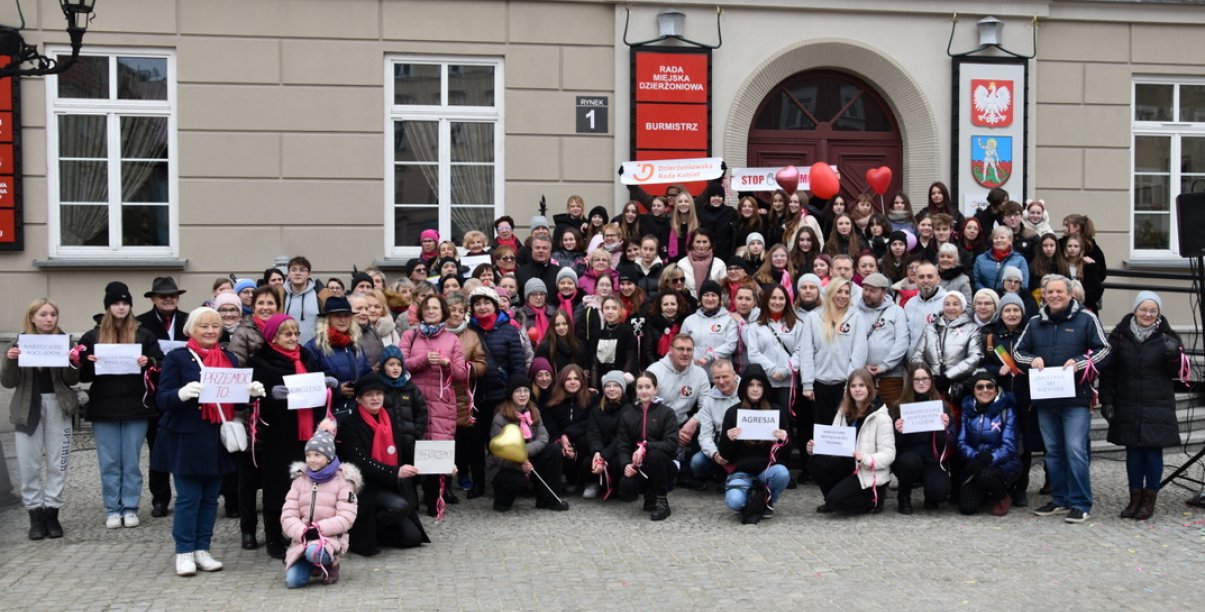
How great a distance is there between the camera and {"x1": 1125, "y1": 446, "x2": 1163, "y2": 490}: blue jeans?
31.0ft

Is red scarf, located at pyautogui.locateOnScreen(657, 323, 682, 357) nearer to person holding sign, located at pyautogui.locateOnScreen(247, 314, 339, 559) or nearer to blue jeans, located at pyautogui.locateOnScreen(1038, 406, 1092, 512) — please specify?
blue jeans, located at pyautogui.locateOnScreen(1038, 406, 1092, 512)

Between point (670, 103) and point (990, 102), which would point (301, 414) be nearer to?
point (670, 103)

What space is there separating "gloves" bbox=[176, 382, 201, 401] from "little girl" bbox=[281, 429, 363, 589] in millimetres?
731

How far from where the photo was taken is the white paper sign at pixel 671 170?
1363 centimetres

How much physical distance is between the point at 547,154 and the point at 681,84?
169 cm

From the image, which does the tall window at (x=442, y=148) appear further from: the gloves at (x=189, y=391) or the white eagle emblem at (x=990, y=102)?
the gloves at (x=189, y=391)

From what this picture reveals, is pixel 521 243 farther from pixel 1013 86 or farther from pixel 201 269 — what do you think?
pixel 1013 86

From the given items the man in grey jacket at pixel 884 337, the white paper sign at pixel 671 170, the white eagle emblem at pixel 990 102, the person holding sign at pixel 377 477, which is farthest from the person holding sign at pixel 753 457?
the white eagle emblem at pixel 990 102

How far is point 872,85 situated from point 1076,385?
6.74 meters

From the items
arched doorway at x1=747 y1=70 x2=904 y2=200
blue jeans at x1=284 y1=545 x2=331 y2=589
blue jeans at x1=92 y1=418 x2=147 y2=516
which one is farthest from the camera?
arched doorway at x1=747 y1=70 x2=904 y2=200

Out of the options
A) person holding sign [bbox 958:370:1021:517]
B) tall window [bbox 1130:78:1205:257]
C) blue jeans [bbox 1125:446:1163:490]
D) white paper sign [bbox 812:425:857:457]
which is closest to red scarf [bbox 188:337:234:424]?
white paper sign [bbox 812:425:857:457]

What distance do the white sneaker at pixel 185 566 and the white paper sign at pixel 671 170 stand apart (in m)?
7.26

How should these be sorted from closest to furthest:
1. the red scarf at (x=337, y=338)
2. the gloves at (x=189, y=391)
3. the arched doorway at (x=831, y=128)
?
1. the gloves at (x=189, y=391)
2. the red scarf at (x=337, y=338)
3. the arched doorway at (x=831, y=128)

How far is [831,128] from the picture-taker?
1558 centimetres
